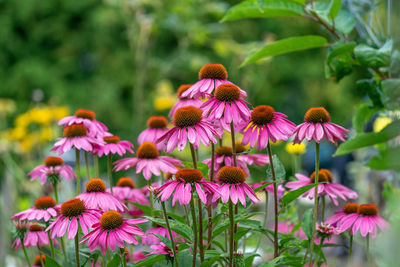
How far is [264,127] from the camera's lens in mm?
657

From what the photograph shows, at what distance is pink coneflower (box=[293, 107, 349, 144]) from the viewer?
64 cm

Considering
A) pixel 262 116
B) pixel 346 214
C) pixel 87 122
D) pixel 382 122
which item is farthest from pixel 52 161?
pixel 382 122

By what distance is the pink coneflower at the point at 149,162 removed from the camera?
739 millimetres

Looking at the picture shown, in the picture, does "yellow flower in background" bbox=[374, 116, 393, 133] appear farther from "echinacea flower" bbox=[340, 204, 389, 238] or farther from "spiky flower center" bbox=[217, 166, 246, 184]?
"spiky flower center" bbox=[217, 166, 246, 184]

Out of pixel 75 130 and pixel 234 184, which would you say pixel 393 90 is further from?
pixel 75 130

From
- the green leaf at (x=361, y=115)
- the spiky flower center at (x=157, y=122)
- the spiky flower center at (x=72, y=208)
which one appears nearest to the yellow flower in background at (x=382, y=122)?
the green leaf at (x=361, y=115)

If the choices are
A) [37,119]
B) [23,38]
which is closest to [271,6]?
[37,119]

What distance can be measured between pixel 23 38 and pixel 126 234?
6742mm

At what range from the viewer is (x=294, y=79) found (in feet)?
23.5

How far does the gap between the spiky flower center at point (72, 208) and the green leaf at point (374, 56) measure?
0.51 meters

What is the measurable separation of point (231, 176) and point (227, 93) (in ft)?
0.39

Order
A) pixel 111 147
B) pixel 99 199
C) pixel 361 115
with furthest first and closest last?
pixel 361 115, pixel 111 147, pixel 99 199

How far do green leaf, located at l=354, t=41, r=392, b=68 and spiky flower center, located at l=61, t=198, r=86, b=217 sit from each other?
506mm

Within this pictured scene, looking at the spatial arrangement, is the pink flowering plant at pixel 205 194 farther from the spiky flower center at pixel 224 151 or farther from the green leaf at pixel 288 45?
the green leaf at pixel 288 45
